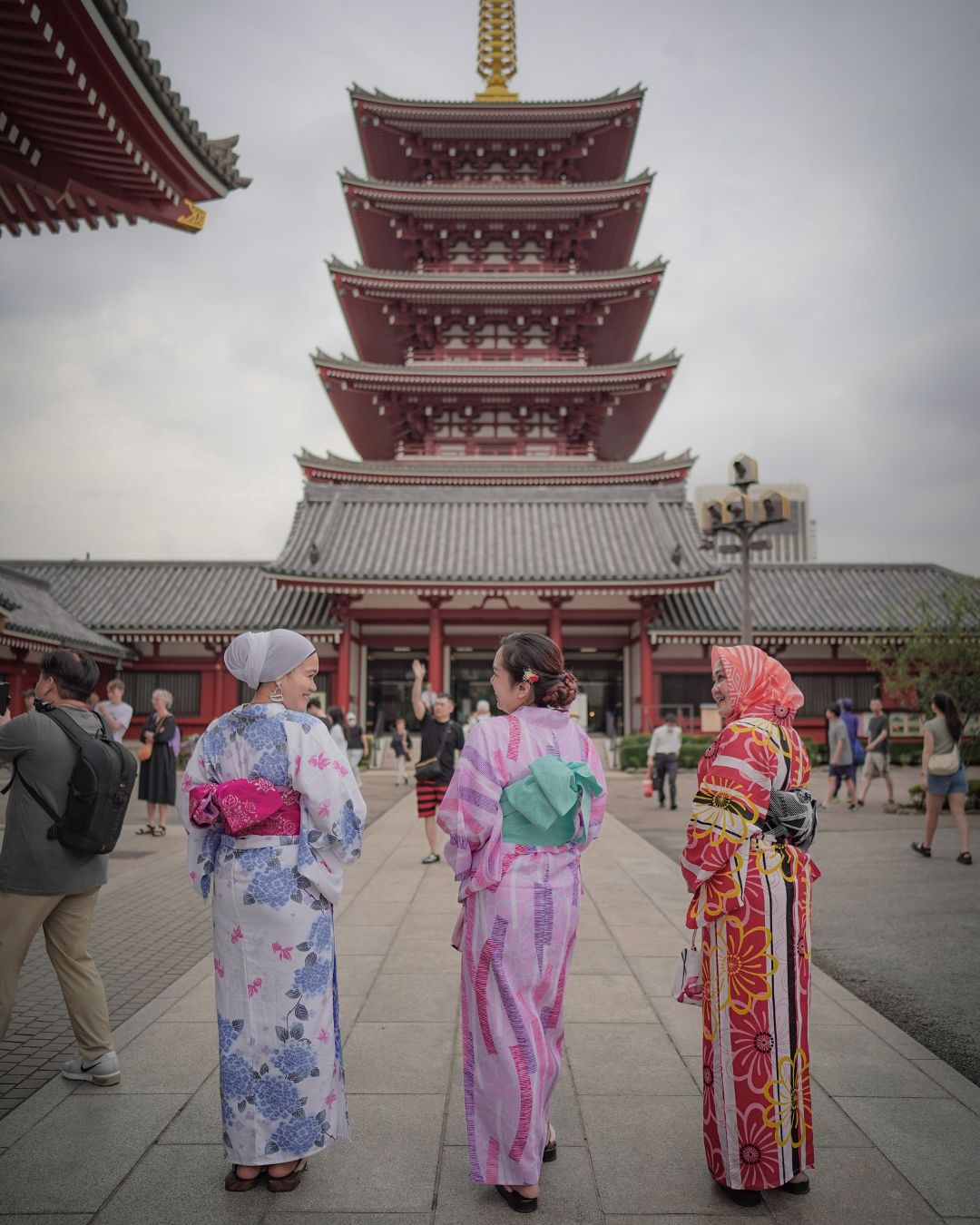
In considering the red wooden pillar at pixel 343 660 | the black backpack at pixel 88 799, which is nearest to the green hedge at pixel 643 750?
the red wooden pillar at pixel 343 660

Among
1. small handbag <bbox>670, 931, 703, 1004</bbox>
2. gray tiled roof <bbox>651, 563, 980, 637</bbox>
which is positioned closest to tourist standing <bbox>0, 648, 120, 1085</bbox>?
small handbag <bbox>670, 931, 703, 1004</bbox>

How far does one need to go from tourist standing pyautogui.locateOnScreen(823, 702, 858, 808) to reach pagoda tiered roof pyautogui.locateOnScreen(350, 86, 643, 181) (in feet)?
62.5

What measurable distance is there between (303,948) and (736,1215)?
1500 millimetres

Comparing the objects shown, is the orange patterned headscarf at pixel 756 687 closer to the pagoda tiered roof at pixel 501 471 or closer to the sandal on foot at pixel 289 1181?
the sandal on foot at pixel 289 1181

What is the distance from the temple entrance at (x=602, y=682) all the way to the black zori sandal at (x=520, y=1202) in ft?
60.2

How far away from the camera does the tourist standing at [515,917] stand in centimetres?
239

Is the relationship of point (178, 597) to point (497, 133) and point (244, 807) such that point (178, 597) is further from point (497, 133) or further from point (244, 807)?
point (244, 807)

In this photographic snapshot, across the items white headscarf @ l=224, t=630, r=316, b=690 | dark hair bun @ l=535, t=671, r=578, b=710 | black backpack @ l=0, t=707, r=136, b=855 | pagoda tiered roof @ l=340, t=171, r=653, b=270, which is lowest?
black backpack @ l=0, t=707, r=136, b=855

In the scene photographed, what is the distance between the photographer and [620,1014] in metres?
3.96

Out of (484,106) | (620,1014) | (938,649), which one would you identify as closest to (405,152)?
(484,106)

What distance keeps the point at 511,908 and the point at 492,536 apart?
1794 cm

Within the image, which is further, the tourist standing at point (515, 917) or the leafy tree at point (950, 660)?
the leafy tree at point (950, 660)

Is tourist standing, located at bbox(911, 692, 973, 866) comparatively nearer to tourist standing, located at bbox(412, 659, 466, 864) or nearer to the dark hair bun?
tourist standing, located at bbox(412, 659, 466, 864)

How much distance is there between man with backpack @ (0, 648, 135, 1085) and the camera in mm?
3053
